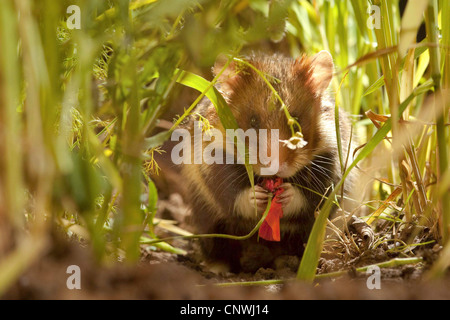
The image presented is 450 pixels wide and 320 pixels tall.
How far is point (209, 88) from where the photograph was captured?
5.77 feet

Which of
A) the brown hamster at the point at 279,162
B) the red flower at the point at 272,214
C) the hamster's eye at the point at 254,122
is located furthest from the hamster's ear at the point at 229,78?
the red flower at the point at 272,214

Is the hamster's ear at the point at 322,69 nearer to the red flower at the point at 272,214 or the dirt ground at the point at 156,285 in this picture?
the red flower at the point at 272,214

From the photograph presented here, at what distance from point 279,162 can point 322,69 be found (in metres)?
0.63

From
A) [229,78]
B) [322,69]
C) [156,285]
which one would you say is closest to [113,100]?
[156,285]

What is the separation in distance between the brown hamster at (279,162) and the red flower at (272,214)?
0.13 feet

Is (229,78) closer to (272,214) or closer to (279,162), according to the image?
(279,162)

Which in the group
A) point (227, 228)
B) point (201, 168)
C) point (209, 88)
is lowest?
point (227, 228)

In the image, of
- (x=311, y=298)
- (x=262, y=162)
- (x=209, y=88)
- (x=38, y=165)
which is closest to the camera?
(x=38, y=165)

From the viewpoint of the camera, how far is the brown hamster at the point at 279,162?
2.53 metres

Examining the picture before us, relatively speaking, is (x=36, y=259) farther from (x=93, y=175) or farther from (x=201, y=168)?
(x=201, y=168)

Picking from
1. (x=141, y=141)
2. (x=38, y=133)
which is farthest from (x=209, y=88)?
(x=38, y=133)

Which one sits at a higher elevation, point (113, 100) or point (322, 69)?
point (322, 69)

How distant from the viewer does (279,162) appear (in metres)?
2.38
